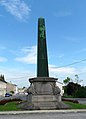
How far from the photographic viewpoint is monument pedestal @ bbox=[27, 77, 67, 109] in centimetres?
2194

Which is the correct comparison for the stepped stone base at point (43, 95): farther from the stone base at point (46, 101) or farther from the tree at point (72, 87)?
the tree at point (72, 87)

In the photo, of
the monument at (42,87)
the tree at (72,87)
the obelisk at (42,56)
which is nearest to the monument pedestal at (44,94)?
the monument at (42,87)

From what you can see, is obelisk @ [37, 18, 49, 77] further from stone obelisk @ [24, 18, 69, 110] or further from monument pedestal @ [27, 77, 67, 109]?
monument pedestal @ [27, 77, 67, 109]

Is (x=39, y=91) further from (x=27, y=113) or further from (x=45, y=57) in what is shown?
(x=27, y=113)

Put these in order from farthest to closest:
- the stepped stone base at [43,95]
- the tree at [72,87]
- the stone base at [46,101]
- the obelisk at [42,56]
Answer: the tree at [72,87] → the obelisk at [42,56] → the stepped stone base at [43,95] → the stone base at [46,101]

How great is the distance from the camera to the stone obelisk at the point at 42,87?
22.0m

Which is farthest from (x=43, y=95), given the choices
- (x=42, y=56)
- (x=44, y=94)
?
(x=42, y=56)

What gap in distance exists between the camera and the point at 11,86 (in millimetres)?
171250

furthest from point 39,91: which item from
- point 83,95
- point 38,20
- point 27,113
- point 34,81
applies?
point 83,95

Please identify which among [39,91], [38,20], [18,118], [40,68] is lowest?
[18,118]

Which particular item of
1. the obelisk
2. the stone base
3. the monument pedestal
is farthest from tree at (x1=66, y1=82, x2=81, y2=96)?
the stone base

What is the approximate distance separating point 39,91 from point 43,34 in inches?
192

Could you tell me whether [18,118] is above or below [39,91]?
below

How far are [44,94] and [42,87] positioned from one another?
1.97 ft
